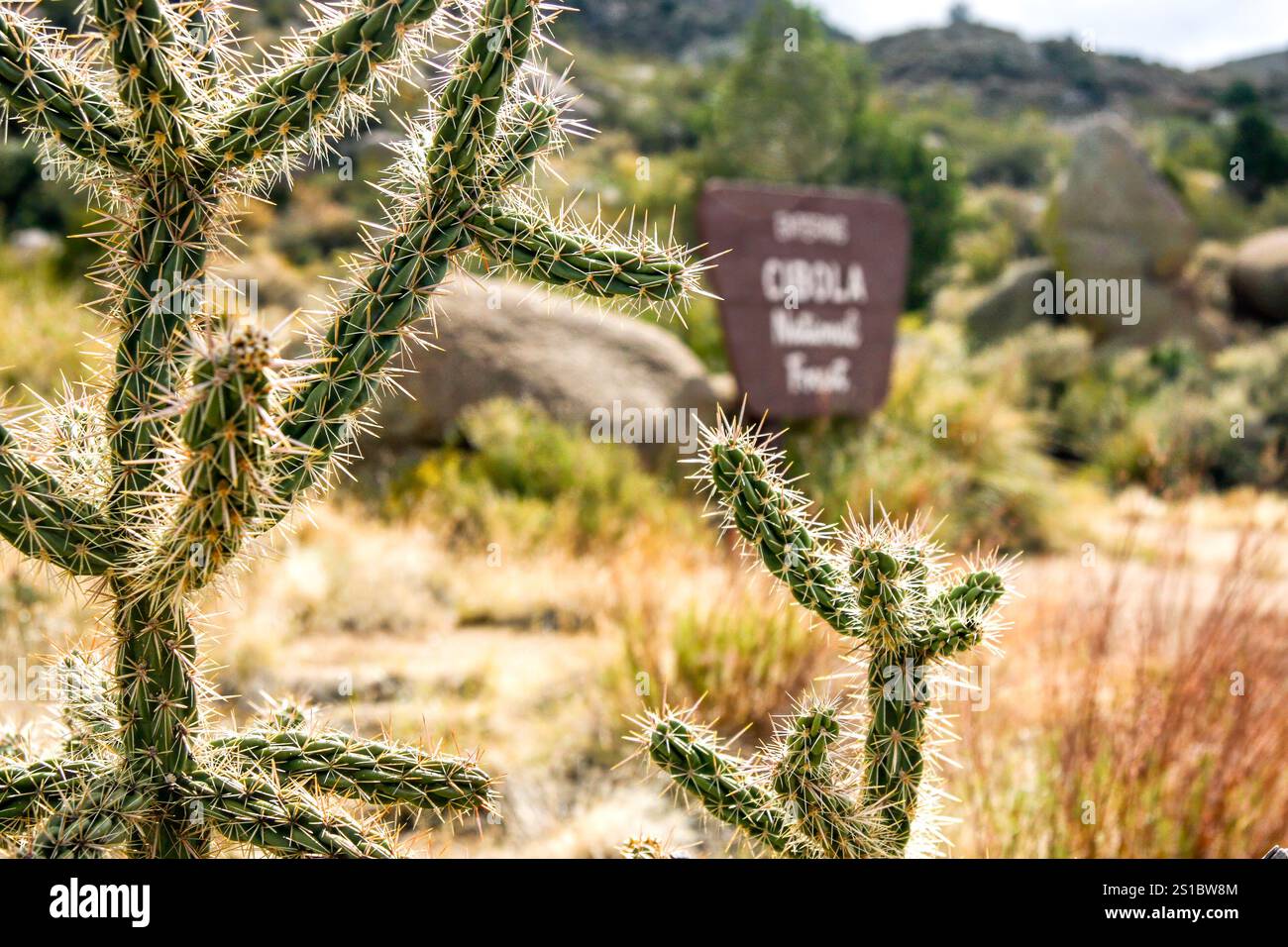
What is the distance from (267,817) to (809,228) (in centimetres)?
889

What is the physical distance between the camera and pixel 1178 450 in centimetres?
562

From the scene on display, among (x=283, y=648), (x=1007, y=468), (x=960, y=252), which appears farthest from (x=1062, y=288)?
(x=283, y=648)

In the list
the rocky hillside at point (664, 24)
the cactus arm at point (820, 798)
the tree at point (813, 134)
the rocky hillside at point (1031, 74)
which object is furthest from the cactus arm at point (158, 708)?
the rocky hillside at point (664, 24)

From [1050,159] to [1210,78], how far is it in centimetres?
3022

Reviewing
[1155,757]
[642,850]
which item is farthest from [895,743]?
[1155,757]

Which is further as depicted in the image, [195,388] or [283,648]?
[283,648]

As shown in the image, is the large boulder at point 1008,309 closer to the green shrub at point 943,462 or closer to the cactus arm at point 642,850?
the green shrub at point 943,462

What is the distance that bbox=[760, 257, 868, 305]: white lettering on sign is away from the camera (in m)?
9.31

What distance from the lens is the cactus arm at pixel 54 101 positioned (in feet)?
4.45

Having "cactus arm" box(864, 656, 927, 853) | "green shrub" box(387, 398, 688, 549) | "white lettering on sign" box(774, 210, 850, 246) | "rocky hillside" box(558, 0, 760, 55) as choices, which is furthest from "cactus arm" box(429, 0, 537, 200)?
"rocky hillside" box(558, 0, 760, 55)

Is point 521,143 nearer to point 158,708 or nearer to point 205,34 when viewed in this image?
point 205,34

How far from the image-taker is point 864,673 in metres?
1.65

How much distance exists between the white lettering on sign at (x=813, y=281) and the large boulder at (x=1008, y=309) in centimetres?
1378

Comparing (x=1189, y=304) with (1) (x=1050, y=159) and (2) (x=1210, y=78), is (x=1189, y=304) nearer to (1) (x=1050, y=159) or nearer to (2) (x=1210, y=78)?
(1) (x=1050, y=159)
